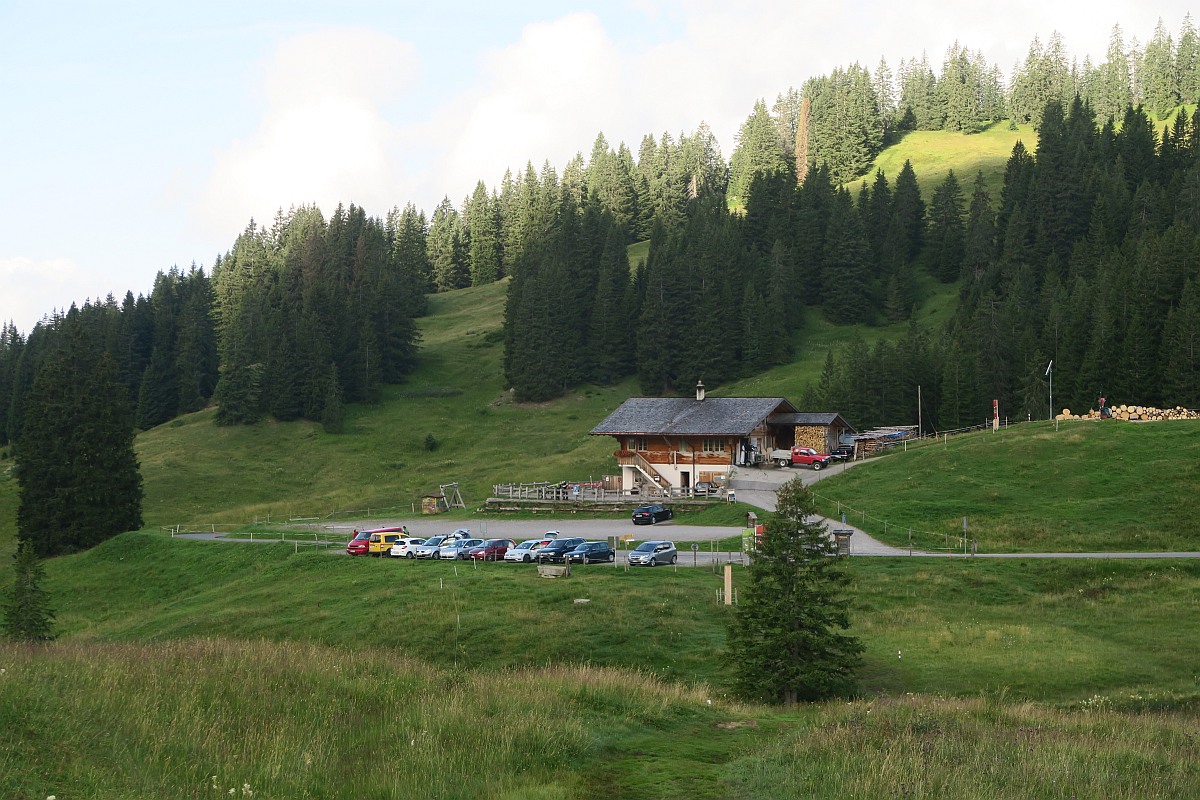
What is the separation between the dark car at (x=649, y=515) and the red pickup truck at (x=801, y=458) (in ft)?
56.3

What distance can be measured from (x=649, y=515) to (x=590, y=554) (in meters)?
13.5

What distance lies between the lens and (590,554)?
1954 inches

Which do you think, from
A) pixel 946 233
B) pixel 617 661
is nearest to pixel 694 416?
pixel 617 661

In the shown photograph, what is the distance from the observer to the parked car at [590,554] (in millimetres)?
49438

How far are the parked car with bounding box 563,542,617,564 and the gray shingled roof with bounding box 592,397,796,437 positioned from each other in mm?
25002

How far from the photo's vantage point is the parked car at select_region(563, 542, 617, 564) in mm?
49438

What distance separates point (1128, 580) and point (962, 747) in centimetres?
3102

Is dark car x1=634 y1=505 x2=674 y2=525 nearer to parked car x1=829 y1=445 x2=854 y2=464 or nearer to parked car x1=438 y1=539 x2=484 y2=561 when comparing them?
parked car x1=438 y1=539 x2=484 y2=561

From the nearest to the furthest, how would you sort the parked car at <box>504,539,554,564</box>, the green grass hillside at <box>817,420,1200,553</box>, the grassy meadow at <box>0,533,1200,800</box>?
the grassy meadow at <box>0,533,1200,800</box> → the green grass hillside at <box>817,420,1200,553</box> → the parked car at <box>504,539,554,564</box>

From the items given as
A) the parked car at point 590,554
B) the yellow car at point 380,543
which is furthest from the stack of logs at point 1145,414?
the yellow car at point 380,543

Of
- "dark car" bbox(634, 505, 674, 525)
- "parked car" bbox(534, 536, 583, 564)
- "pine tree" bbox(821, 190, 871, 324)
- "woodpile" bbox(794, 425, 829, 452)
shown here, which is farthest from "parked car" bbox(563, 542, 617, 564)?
"pine tree" bbox(821, 190, 871, 324)

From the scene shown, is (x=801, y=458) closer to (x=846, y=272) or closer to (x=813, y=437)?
(x=813, y=437)

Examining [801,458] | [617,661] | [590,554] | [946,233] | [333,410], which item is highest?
[946,233]

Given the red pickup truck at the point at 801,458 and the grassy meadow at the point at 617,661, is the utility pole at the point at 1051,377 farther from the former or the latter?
the red pickup truck at the point at 801,458
